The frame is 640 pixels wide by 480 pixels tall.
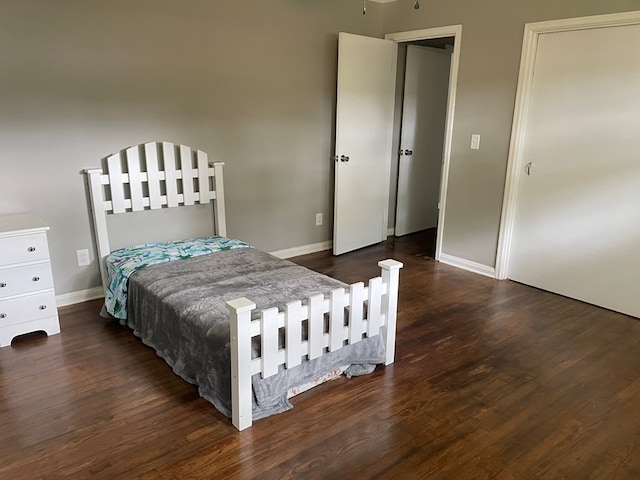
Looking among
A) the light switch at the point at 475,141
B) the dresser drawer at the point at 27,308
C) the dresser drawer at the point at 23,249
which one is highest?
the light switch at the point at 475,141

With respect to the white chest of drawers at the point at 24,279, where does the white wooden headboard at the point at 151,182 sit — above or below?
above

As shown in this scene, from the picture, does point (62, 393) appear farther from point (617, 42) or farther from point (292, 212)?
point (617, 42)

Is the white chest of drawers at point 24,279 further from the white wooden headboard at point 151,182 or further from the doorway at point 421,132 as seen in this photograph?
the doorway at point 421,132

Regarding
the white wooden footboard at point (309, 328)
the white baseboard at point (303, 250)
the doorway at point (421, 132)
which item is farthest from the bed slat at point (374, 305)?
the doorway at point (421, 132)

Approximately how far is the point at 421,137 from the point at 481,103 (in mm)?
1453

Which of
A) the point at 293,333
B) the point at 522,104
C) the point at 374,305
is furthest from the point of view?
the point at 522,104

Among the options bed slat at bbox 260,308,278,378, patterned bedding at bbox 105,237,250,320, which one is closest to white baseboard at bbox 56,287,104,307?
patterned bedding at bbox 105,237,250,320

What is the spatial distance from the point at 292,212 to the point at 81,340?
2172 mm

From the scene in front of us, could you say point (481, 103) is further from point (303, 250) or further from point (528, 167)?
point (303, 250)

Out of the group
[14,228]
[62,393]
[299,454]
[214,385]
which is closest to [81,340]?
[62,393]

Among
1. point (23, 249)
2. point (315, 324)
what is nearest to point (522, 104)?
point (315, 324)

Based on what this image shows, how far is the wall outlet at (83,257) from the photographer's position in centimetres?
332

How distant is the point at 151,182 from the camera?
134 inches

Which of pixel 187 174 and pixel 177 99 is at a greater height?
pixel 177 99
